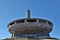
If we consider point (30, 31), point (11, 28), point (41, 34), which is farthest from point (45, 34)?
point (11, 28)

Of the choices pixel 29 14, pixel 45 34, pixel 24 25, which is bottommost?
pixel 45 34

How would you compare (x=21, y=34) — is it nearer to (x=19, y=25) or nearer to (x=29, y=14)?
(x=19, y=25)

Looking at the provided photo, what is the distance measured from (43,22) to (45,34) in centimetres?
217

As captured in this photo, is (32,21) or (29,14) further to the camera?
(29,14)

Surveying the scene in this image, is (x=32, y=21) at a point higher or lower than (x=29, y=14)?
lower

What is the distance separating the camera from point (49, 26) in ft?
93.1

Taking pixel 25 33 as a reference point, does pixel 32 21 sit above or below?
above

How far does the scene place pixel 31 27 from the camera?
1056 inches

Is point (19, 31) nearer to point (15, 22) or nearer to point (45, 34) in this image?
point (15, 22)

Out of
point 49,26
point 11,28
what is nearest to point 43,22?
point 49,26

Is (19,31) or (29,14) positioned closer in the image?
(19,31)

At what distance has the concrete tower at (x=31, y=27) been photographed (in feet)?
87.8

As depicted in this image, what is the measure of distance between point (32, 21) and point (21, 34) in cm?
322

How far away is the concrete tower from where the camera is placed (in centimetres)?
2677
